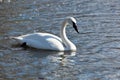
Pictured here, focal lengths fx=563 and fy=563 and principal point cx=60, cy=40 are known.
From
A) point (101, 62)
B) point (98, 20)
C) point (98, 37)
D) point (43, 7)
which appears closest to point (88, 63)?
point (101, 62)

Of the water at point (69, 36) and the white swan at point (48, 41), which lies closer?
the water at point (69, 36)

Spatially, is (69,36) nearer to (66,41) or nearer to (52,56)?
(66,41)

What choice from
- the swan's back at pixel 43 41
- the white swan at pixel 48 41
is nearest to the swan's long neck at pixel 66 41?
the white swan at pixel 48 41

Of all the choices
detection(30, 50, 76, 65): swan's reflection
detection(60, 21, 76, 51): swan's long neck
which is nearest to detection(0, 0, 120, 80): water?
detection(30, 50, 76, 65): swan's reflection

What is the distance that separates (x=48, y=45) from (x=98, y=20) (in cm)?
394

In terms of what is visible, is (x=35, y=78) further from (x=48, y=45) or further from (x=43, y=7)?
(x=43, y=7)

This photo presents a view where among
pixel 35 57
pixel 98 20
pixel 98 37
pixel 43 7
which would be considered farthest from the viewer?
pixel 43 7

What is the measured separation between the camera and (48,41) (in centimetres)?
1800

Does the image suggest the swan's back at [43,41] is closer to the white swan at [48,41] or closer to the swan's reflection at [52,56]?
the white swan at [48,41]

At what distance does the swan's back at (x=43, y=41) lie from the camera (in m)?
17.9

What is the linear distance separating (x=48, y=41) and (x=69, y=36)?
1439mm

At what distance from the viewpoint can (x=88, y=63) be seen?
15.9 metres

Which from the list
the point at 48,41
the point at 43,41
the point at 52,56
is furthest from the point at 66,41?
the point at 52,56

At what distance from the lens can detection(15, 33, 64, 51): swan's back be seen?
1788 centimetres
